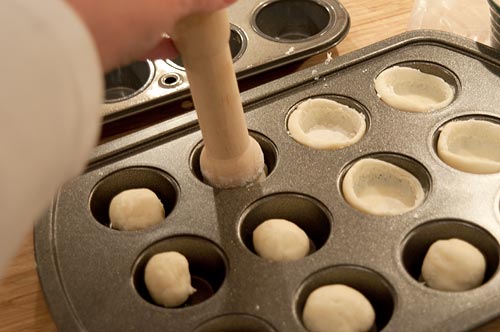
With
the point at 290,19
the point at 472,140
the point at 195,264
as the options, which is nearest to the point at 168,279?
the point at 195,264

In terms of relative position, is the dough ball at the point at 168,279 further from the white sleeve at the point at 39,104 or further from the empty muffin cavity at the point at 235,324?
the white sleeve at the point at 39,104

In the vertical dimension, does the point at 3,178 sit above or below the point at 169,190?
above

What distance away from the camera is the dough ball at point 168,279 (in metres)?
0.92

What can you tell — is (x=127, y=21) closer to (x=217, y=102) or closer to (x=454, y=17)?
(x=217, y=102)

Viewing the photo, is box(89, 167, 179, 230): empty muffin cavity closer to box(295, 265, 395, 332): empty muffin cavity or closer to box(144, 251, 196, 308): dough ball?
box(144, 251, 196, 308): dough ball

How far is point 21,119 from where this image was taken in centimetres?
50

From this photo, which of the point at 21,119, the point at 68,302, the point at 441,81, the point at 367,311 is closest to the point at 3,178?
the point at 21,119

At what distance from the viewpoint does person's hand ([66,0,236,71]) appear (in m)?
0.61

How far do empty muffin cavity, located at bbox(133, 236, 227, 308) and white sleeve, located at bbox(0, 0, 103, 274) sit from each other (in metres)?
0.42

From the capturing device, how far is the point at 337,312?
0.86 meters

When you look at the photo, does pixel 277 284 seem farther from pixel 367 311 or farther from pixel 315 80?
pixel 315 80

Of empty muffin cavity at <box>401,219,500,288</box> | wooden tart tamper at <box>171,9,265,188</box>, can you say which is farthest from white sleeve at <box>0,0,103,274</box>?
empty muffin cavity at <box>401,219,500,288</box>

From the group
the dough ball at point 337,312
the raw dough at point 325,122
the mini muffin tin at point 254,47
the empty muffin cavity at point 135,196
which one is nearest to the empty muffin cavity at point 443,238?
the dough ball at point 337,312

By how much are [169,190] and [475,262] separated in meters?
0.49
